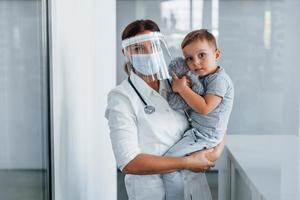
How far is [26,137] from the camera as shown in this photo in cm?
149

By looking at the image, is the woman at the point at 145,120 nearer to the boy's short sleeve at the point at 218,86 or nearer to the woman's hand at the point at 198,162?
the woman's hand at the point at 198,162

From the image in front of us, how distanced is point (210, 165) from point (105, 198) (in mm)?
1427

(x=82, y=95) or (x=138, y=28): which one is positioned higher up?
(x=138, y=28)

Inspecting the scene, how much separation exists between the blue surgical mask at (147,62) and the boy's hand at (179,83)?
0.24 ft

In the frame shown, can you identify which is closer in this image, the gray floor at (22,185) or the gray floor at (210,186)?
the gray floor at (22,185)

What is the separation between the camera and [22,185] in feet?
4.75

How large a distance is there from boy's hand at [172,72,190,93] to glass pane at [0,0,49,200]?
0.52 m

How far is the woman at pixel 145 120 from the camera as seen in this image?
1.50 m

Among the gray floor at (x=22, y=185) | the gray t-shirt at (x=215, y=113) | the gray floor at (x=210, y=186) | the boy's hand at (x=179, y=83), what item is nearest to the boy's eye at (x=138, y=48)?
the boy's hand at (x=179, y=83)

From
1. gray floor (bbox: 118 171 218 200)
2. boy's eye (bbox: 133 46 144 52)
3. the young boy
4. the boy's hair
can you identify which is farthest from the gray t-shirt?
gray floor (bbox: 118 171 218 200)

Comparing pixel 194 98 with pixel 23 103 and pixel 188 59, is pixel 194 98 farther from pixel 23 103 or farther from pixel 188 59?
pixel 23 103

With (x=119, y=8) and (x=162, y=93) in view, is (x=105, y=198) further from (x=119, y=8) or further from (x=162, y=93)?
(x=119, y=8)

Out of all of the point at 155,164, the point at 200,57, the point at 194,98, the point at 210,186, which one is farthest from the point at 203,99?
the point at 210,186

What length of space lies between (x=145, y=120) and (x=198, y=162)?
0.25 metres
